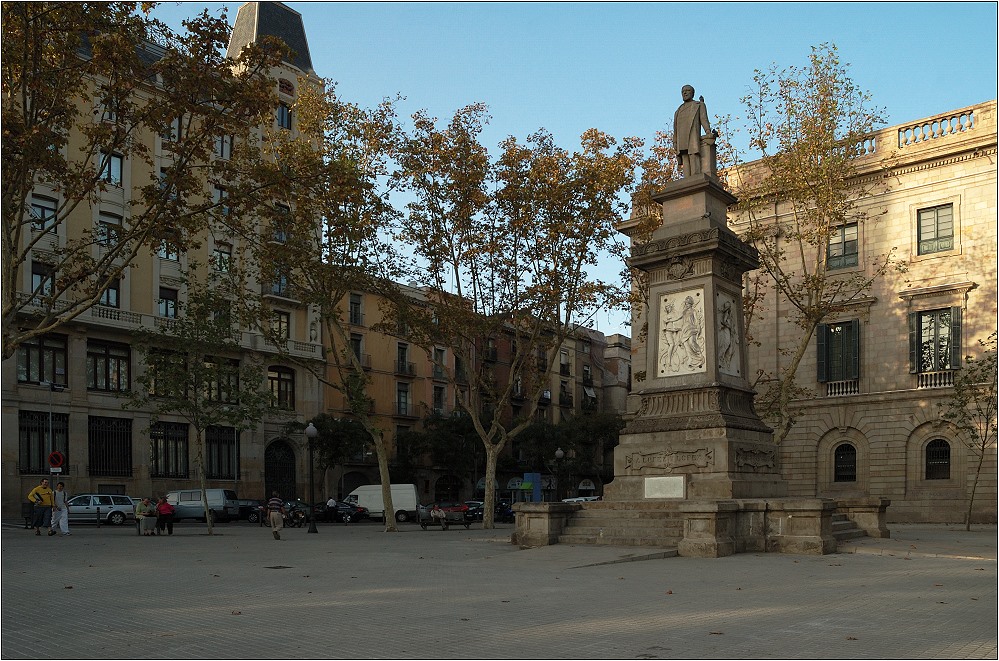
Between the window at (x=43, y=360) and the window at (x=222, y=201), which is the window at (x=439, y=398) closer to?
the window at (x=222, y=201)

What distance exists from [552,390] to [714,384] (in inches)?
2061

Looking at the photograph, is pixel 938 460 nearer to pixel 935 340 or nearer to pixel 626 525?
pixel 935 340

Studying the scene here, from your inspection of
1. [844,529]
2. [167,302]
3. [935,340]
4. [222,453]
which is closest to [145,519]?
[844,529]

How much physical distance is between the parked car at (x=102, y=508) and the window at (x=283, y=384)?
12.8 meters

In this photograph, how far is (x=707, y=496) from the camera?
19.3 m

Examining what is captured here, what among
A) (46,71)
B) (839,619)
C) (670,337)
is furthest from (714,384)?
(46,71)

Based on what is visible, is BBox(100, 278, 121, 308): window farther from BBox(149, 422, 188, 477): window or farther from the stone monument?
the stone monument

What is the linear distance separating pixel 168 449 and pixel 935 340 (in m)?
33.3

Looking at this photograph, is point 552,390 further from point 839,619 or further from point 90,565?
point 839,619

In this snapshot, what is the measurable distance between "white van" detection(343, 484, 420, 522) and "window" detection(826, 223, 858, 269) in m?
20.6

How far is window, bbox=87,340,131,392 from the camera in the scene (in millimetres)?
44406

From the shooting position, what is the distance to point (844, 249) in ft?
134

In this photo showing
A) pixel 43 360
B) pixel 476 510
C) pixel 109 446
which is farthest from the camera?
pixel 476 510

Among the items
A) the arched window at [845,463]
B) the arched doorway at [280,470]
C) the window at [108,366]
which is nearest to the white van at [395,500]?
the arched doorway at [280,470]
